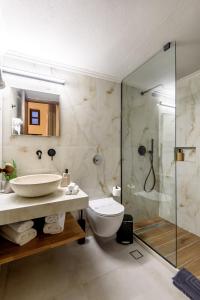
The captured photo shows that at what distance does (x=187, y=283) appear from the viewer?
133 cm

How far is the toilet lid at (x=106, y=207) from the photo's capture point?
164 centimetres

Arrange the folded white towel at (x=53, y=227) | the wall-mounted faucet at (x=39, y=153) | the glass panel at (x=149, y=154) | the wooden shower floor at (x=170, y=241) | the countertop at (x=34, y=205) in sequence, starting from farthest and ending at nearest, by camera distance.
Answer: the glass panel at (x=149, y=154) < the wall-mounted faucet at (x=39, y=153) < the wooden shower floor at (x=170, y=241) < the folded white towel at (x=53, y=227) < the countertop at (x=34, y=205)

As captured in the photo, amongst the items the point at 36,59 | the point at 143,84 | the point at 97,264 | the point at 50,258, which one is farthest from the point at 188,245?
the point at 36,59

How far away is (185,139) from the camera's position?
7.32 ft

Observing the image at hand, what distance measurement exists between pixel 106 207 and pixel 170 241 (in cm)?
86

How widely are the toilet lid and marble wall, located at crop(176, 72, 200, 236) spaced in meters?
1.09

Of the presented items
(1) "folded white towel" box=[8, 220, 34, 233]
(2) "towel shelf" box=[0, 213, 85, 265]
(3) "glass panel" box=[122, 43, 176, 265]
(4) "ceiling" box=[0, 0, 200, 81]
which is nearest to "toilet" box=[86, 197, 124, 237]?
(2) "towel shelf" box=[0, 213, 85, 265]

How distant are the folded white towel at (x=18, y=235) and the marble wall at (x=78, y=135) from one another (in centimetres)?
59

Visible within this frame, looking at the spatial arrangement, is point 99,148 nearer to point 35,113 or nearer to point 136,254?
point 35,113

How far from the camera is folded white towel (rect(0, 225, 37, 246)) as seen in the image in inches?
46.9

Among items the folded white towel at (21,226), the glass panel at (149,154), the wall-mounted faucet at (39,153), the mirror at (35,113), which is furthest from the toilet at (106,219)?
the mirror at (35,113)

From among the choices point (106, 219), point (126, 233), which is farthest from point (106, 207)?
point (126, 233)

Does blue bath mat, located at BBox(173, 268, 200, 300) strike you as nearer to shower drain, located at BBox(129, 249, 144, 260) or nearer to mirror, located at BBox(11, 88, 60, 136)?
shower drain, located at BBox(129, 249, 144, 260)

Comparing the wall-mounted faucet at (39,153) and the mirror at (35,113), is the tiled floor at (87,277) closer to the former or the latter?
the wall-mounted faucet at (39,153)
